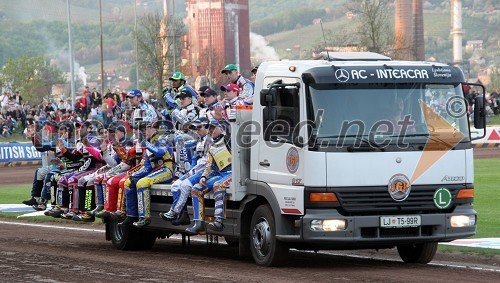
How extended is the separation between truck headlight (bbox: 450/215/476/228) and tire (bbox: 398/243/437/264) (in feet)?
2.27

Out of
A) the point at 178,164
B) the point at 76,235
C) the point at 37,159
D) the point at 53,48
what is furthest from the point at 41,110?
the point at 53,48

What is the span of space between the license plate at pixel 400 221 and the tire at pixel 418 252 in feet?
3.43

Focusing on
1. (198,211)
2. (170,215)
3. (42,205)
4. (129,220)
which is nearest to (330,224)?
(198,211)

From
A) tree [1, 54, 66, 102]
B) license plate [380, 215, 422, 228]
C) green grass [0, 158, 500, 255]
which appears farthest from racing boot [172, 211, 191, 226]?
tree [1, 54, 66, 102]

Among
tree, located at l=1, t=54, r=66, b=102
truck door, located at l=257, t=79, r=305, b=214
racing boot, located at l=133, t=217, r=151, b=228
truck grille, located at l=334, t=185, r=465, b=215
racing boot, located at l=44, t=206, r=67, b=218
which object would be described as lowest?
racing boot, located at l=44, t=206, r=67, b=218

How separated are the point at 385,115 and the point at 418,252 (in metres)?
2.13

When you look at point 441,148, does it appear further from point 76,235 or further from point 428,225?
point 76,235

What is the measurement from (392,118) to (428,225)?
139 cm

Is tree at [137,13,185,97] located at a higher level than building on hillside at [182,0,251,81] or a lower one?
lower

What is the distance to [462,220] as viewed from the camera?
13.4 meters

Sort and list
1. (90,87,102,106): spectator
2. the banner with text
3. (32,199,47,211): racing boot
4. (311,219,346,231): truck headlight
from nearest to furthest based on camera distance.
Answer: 1. (311,219,346,231): truck headlight
2. (32,199,47,211): racing boot
3. the banner with text
4. (90,87,102,106): spectator

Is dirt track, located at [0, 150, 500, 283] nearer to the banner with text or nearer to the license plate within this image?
the license plate

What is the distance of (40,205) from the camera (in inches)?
778

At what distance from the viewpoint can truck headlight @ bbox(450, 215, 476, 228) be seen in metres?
13.3
